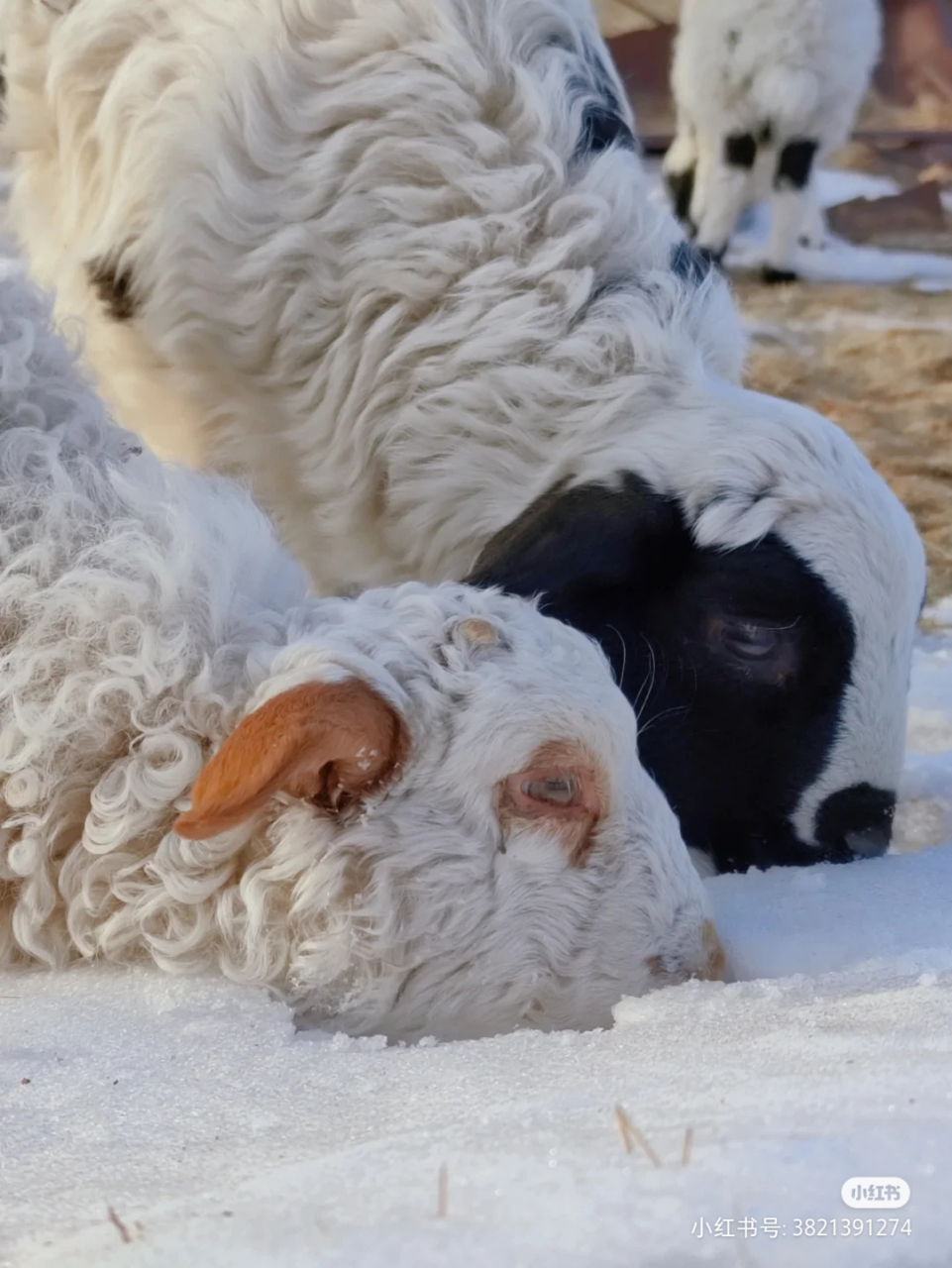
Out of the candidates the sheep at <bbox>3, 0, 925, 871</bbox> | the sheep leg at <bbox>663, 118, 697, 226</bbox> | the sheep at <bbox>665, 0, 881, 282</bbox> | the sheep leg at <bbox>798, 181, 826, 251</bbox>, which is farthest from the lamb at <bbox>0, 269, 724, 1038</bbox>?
the sheep leg at <bbox>798, 181, 826, 251</bbox>

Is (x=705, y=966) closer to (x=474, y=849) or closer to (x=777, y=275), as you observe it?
(x=474, y=849)

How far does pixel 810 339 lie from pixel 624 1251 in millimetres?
7268

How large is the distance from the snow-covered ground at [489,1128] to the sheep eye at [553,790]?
1.01 ft

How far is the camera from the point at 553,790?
2.09 m

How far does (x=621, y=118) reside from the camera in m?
3.77

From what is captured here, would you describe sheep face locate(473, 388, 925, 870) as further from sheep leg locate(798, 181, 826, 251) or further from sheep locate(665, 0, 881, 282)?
sheep leg locate(798, 181, 826, 251)

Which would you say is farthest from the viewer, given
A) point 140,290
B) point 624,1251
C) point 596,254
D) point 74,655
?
point 140,290

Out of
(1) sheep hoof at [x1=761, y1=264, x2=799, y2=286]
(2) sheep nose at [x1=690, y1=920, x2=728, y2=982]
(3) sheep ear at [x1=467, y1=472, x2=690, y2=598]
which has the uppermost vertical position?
(3) sheep ear at [x1=467, y1=472, x2=690, y2=598]

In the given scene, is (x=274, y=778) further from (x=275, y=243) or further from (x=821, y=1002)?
(x=275, y=243)

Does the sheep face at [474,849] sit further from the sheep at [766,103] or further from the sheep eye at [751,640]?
the sheep at [766,103]

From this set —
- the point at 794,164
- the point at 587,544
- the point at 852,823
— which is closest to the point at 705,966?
the point at 852,823

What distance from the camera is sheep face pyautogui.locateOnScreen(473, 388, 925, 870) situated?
2.88 m

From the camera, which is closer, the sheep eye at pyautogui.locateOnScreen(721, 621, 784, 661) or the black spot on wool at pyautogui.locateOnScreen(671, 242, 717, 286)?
the sheep eye at pyautogui.locateOnScreen(721, 621, 784, 661)

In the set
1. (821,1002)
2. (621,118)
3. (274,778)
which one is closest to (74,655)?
(274,778)
